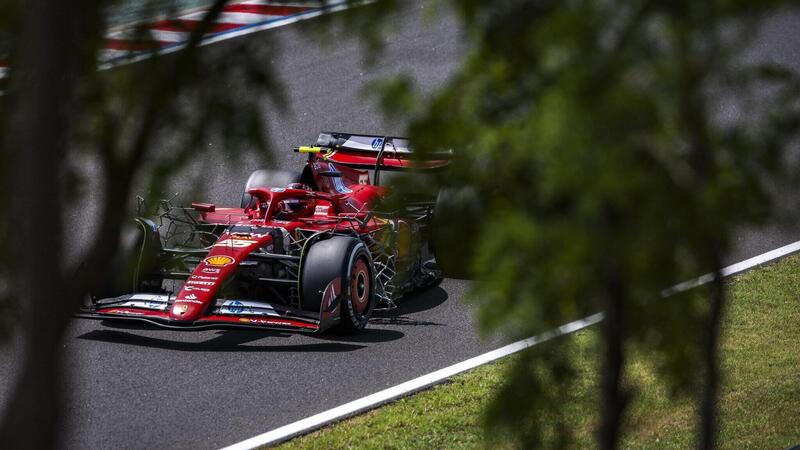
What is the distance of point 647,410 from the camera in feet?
26.9

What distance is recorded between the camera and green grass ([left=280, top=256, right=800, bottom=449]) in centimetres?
781

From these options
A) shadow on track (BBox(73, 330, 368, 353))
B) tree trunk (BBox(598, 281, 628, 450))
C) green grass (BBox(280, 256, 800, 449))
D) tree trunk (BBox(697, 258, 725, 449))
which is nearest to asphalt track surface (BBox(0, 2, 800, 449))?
shadow on track (BBox(73, 330, 368, 353))

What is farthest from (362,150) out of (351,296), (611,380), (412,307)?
(611,380)

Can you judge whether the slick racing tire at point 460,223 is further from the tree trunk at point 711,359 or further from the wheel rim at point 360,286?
the wheel rim at point 360,286

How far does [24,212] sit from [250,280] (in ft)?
21.8

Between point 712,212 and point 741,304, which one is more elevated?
point 712,212

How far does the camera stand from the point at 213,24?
4172mm

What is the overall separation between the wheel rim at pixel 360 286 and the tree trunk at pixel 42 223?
258 inches

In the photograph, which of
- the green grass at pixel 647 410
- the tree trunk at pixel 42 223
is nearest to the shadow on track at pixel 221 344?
the green grass at pixel 647 410

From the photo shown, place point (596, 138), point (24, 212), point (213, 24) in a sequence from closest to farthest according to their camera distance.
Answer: point (596, 138), point (24, 212), point (213, 24)

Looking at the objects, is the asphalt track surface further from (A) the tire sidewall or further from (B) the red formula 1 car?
(B) the red formula 1 car

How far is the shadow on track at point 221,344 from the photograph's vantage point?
32.2 feet

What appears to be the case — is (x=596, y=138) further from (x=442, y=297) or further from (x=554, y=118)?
(x=442, y=297)

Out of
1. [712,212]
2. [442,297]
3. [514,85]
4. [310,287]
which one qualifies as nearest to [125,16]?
[514,85]
